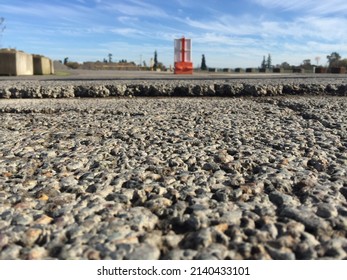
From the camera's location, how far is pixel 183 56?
44.4ft

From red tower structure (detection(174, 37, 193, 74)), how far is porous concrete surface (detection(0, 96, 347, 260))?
11358 mm

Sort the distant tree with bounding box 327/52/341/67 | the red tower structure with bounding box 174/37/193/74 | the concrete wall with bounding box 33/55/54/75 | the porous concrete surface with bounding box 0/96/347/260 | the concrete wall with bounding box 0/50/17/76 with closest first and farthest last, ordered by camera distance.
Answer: the porous concrete surface with bounding box 0/96/347/260 < the concrete wall with bounding box 0/50/17/76 < the red tower structure with bounding box 174/37/193/74 < the concrete wall with bounding box 33/55/54/75 < the distant tree with bounding box 327/52/341/67

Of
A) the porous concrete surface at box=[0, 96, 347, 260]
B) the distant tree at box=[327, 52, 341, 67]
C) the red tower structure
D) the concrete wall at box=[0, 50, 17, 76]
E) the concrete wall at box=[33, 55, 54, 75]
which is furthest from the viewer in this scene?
the distant tree at box=[327, 52, 341, 67]

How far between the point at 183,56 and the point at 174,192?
12.9 meters

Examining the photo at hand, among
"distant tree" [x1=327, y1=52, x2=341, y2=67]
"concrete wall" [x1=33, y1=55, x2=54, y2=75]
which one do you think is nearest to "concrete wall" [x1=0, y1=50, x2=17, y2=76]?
"concrete wall" [x1=33, y1=55, x2=54, y2=75]

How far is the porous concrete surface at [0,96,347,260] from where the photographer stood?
2.65 ft

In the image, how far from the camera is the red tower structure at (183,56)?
512 inches

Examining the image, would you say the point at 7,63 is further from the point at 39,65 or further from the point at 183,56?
the point at 183,56

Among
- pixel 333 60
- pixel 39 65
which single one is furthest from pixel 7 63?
pixel 333 60

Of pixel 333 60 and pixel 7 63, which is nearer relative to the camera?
pixel 7 63

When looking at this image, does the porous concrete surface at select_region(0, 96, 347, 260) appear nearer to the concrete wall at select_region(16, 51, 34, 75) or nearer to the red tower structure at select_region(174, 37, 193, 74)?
the concrete wall at select_region(16, 51, 34, 75)

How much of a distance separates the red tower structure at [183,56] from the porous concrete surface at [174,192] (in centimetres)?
1136
